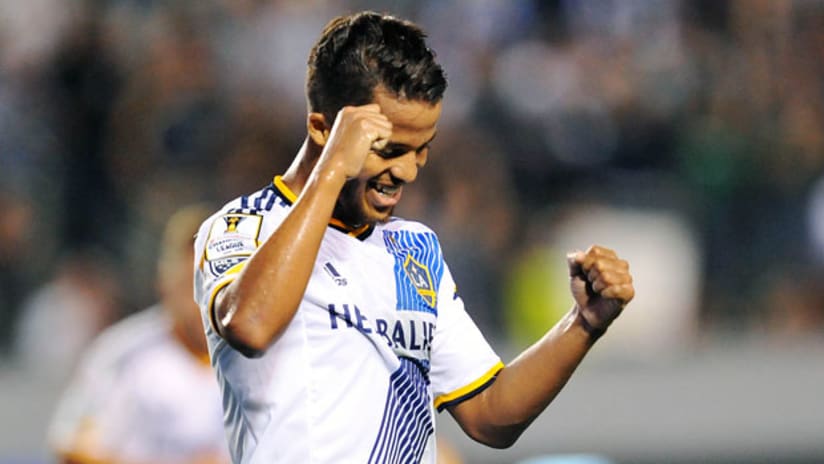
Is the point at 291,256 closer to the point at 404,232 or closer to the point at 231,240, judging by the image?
the point at 231,240

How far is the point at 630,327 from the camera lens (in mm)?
8961

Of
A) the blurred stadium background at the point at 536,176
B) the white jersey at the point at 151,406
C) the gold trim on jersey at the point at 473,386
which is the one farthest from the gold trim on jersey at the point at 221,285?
the blurred stadium background at the point at 536,176

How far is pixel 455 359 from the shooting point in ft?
12.1

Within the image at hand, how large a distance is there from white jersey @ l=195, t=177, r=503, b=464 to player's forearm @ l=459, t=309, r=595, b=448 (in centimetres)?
21

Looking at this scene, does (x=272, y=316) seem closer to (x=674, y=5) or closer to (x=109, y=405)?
(x=109, y=405)

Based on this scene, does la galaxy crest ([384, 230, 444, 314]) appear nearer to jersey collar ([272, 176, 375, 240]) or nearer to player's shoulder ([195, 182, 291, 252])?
jersey collar ([272, 176, 375, 240])

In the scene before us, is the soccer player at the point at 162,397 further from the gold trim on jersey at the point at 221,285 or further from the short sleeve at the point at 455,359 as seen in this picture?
the gold trim on jersey at the point at 221,285

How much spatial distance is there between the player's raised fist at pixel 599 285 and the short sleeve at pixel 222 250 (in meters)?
0.79

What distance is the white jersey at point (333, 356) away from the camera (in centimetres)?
326

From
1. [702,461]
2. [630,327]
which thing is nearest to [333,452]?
[702,461]

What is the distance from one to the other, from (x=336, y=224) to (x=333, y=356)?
33cm

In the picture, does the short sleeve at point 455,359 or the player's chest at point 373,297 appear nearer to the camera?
the player's chest at point 373,297

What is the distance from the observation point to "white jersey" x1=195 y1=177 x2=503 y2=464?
3.26 m

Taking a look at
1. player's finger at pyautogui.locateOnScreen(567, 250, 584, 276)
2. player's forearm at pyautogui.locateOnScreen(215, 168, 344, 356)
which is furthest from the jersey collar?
player's finger at pyautogui.locateOnScreen(567, 250, 584, 276)
